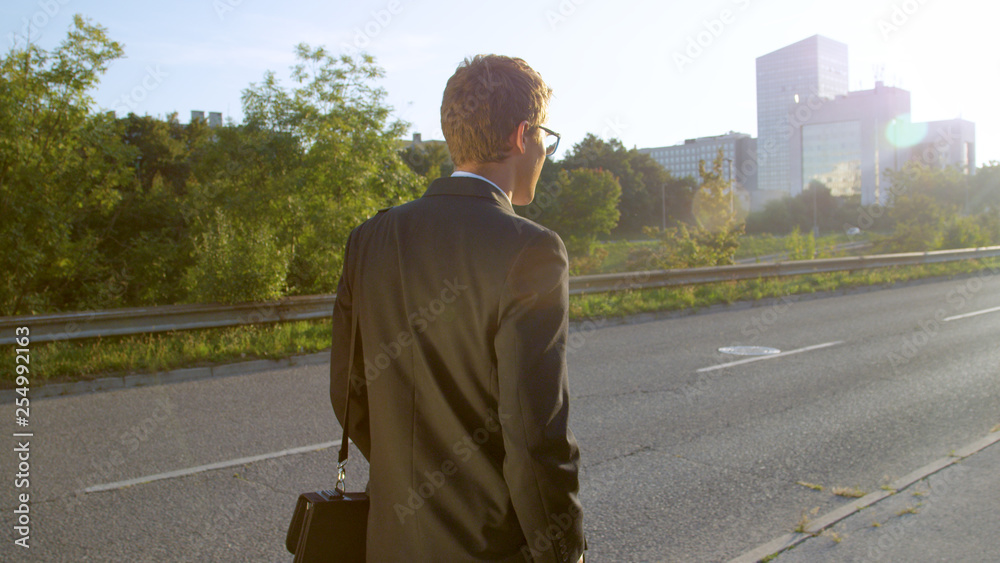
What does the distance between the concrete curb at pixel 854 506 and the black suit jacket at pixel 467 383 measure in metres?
2.41

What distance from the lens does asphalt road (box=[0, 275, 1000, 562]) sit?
3.96 metres

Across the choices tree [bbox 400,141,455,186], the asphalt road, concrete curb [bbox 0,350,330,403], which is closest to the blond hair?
the asphalt road

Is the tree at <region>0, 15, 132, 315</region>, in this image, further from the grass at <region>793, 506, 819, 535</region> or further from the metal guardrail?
the grass at <region>793, 506, 819, 535</region>

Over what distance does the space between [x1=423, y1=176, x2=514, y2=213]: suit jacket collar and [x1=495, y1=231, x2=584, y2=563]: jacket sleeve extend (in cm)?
17

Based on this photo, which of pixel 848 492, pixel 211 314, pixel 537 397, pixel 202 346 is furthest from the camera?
pixel 211 314

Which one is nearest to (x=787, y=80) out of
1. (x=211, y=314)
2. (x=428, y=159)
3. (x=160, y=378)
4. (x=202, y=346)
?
(x=428, y=159)

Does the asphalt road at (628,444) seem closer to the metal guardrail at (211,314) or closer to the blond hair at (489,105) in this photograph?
the metal guardrail at (211,314)

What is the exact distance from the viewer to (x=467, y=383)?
5.14 ft

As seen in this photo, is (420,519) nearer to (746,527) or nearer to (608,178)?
(746,527)

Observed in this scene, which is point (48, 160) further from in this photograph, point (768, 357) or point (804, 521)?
point (804, 521)

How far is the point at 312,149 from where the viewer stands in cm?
1653

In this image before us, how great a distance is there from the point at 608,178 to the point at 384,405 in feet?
188

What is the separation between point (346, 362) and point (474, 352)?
1.48 ft

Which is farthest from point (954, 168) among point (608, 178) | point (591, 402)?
point (591, 402)
